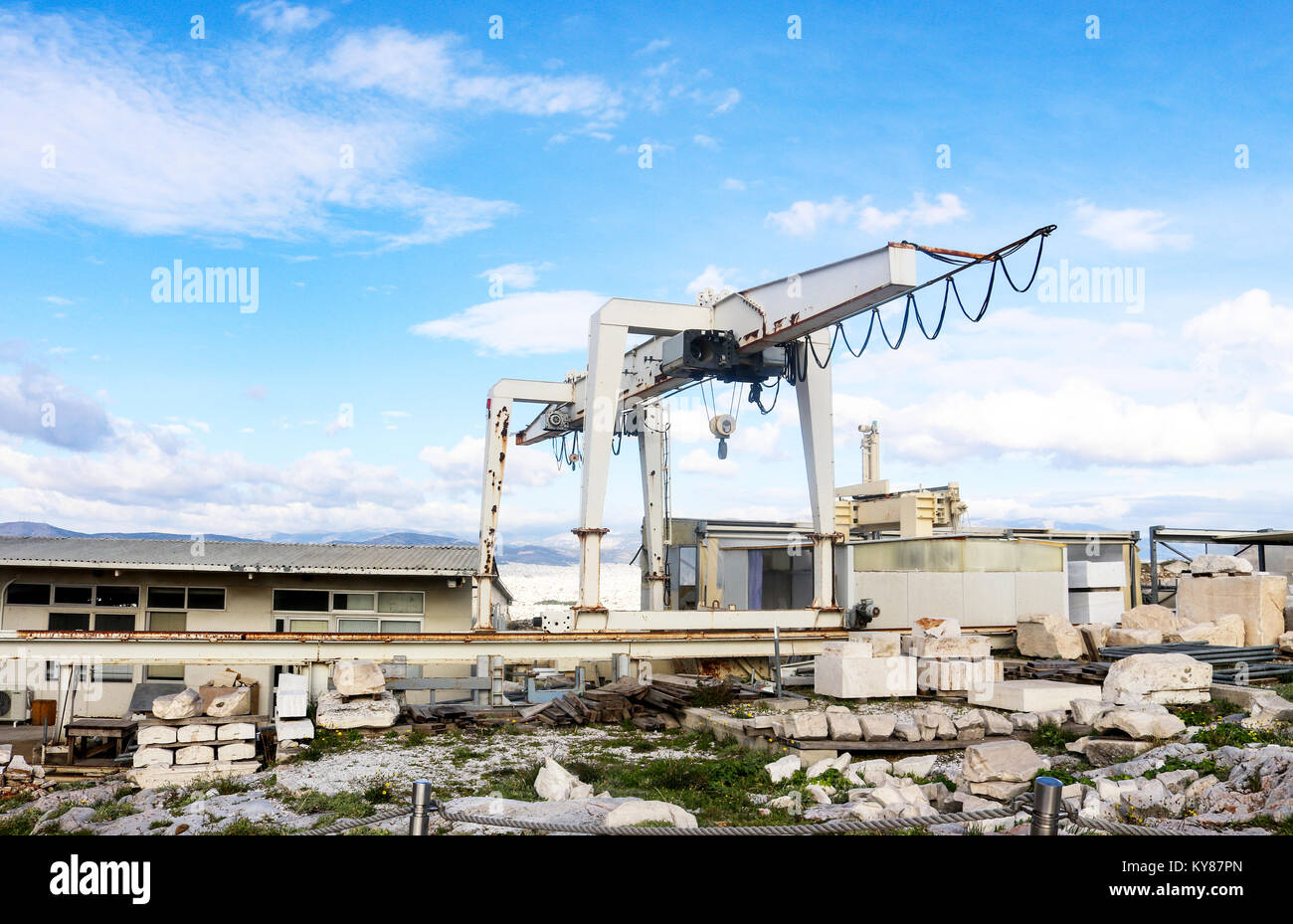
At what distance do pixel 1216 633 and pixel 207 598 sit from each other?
19485 mm

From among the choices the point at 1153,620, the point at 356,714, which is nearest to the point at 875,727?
the point at 356,714

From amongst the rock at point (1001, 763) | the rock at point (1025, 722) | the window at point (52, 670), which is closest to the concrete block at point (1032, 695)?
the rock at point (1025, 722)

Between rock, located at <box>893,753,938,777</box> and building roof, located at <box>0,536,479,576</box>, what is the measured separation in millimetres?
11329

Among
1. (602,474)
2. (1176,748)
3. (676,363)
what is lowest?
(1176,748)

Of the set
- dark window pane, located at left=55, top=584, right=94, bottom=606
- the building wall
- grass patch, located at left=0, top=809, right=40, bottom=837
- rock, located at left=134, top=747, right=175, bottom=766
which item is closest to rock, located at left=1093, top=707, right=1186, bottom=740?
rock, located at left=134, top=747, right=175, bottom=766

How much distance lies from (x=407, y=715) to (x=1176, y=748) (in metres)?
9.30

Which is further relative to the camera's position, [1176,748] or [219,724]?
[219,724]

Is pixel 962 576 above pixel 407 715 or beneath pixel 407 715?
above

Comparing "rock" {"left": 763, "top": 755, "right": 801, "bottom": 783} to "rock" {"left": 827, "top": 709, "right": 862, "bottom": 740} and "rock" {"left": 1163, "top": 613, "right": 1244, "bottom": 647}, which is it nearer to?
"rock" {"left": 827, "top": 709, "right": 862, "bottom": 740}

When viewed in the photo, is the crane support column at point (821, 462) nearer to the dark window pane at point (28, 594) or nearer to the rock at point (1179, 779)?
the rock at point (1179, 779)

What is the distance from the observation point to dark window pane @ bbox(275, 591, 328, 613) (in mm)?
18656

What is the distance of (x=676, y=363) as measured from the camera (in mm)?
17281
